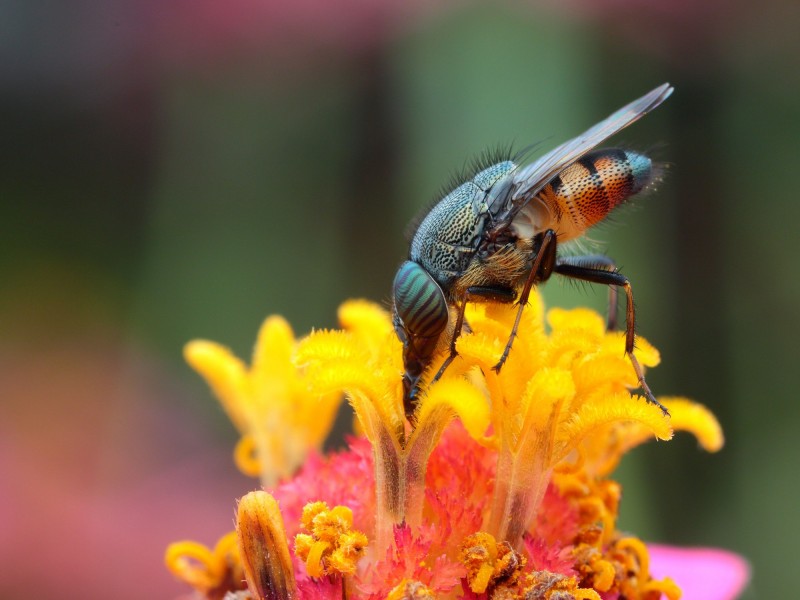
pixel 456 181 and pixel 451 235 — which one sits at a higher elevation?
pixel 456 181

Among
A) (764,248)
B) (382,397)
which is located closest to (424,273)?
(382,397)

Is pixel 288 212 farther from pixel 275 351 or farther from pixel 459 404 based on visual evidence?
pixel 459 404

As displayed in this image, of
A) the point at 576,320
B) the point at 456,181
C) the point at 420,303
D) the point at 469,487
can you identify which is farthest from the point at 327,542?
the point at 456,181

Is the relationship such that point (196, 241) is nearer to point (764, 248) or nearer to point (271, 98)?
point (271, 98)

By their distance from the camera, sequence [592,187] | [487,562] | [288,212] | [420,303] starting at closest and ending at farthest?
[487,562] → [420,303] → [592,187] → [288,212]

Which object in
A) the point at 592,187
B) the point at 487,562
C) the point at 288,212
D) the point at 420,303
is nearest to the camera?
the point at 487,562

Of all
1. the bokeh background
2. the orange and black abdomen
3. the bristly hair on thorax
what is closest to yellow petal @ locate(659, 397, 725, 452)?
the orange and black abdomen

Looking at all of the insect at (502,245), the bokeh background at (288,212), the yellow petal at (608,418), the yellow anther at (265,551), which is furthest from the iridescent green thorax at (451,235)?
the bokeh background at (288,212)

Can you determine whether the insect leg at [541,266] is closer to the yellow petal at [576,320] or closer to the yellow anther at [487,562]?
the yellow petal at [576,320]
